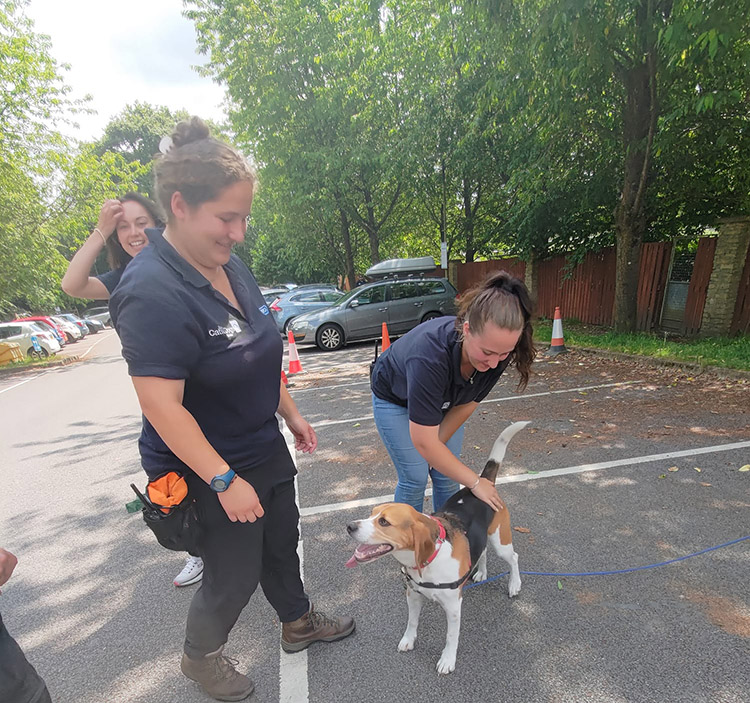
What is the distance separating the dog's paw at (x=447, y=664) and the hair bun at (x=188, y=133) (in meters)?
2.43

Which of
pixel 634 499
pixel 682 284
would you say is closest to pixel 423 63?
pixel 682 284

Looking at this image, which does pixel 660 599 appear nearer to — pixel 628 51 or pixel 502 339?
pixel 502 339

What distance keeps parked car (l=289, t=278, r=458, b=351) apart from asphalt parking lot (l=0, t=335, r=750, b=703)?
664cm

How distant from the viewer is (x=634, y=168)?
27.4ft

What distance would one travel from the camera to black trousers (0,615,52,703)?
1.26 metres

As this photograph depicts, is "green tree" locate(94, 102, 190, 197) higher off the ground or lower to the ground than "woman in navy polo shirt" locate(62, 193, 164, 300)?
higher

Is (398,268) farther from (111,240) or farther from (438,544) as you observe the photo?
(438,544)

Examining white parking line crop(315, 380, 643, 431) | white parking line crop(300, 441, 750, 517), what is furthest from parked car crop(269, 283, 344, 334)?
white parking line crop(300, 441, 750, 517)

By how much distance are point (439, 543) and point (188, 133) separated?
1.92 m

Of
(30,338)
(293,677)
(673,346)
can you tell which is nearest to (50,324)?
(30,338)

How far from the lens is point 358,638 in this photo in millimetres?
2217

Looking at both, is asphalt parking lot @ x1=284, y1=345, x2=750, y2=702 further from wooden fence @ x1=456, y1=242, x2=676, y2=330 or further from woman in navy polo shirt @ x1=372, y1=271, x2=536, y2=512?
wooden fence @ x1=456, y1=242, x2=676, y2=330

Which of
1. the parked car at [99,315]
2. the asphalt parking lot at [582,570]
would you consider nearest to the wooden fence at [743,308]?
the asphalt parking lot at [582,570]

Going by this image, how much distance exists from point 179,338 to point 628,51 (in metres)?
9.58
